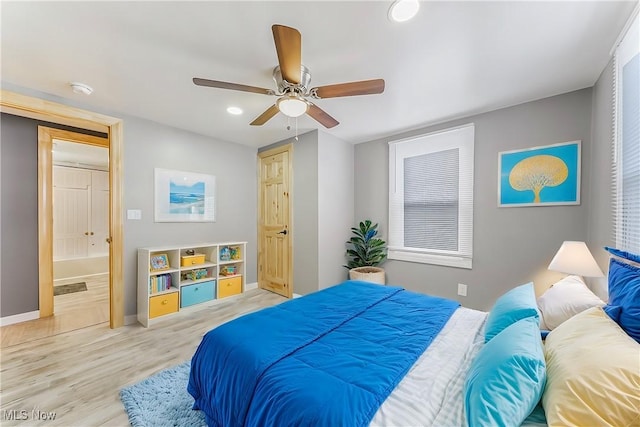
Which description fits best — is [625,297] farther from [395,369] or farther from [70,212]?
[70,212]

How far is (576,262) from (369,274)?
2.13 metres

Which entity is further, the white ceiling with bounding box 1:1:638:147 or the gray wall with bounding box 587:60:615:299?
the gray wall with bounding box 587:60:615:299

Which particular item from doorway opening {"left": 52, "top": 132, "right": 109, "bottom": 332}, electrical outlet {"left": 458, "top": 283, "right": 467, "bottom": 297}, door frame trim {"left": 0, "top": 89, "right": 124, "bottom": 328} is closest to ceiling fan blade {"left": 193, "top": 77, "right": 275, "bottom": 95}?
door frame trim {"left": 0, "top": 89, "right": 124, "bottom": 328}

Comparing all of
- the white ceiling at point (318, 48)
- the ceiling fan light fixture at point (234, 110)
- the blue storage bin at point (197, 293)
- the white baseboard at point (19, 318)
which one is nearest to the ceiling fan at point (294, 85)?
the white ceiling at point (318, 48)

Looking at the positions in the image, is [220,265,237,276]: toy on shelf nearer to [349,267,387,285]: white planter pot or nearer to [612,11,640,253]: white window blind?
[349,267,387,285]: white planter pot

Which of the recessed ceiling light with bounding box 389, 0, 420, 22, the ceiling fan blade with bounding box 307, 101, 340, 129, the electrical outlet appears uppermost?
the recessed ceiling light with bounding box 389, 0, 420, 22

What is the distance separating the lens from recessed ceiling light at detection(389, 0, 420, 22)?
141 centimetres

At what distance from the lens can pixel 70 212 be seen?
205 inches

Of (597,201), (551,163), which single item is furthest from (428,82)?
(597,201)

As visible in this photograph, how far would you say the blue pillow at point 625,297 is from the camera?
0.91 metres

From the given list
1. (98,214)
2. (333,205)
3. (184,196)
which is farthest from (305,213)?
(98,214)

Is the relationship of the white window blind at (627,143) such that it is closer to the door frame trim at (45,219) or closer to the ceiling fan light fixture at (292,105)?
the ceiling fan light fixture at (292,105)

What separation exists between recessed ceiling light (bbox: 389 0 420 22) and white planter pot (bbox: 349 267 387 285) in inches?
114

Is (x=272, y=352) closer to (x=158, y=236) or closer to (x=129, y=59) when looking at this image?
(x=129, y=59)
